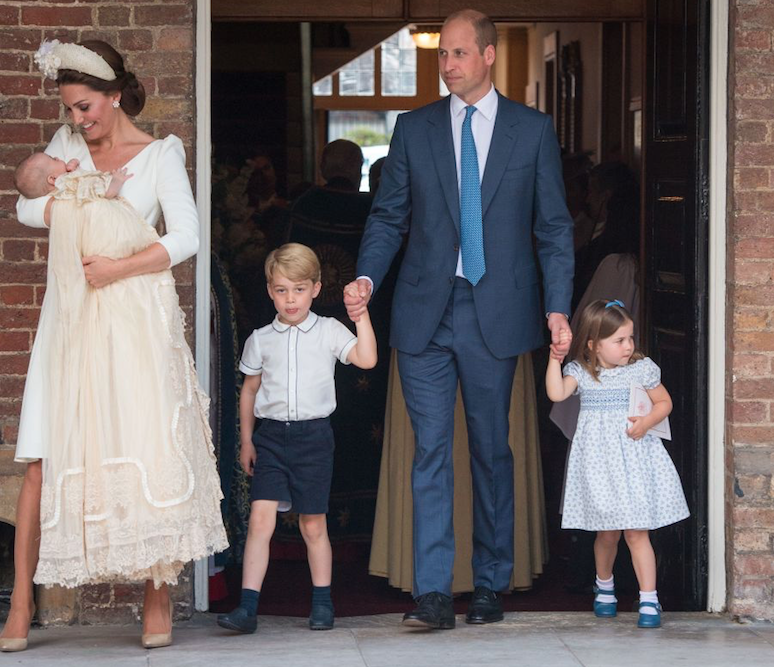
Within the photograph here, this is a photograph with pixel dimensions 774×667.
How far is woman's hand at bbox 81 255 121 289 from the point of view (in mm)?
4180

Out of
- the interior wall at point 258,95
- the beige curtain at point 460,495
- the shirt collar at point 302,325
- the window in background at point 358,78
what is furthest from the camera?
the window in background at point 358,78

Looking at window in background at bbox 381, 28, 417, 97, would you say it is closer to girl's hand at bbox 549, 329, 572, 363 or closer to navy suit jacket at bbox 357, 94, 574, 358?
navy suit jacket at bbox 357, 94, 574, 358

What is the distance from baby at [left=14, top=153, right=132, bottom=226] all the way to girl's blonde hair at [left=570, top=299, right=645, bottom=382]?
1604 millimetres

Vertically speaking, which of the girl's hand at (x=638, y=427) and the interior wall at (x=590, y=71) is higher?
the interior wall at (x=590, y=71)

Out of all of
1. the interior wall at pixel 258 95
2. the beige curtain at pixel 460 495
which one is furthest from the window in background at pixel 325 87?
the beige curtain at pixel 460 495

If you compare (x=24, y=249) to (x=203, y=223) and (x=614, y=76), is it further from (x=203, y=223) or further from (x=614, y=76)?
(x=614, y=76)

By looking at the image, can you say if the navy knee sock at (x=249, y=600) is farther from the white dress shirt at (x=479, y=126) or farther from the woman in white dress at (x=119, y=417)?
the white dress shirt at (x=479, y=126)

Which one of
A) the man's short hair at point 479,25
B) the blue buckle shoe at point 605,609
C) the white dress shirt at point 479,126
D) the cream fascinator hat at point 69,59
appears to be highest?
the man's short hair at point 479,25

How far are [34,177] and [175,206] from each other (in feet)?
1.35

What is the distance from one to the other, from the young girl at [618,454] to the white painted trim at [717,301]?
0.27m

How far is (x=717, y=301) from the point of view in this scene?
16.7 ft

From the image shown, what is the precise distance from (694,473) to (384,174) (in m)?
1.53

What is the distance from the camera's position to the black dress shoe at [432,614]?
468 cm

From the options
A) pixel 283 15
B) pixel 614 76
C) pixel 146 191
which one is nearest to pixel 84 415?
pixel 146 191
